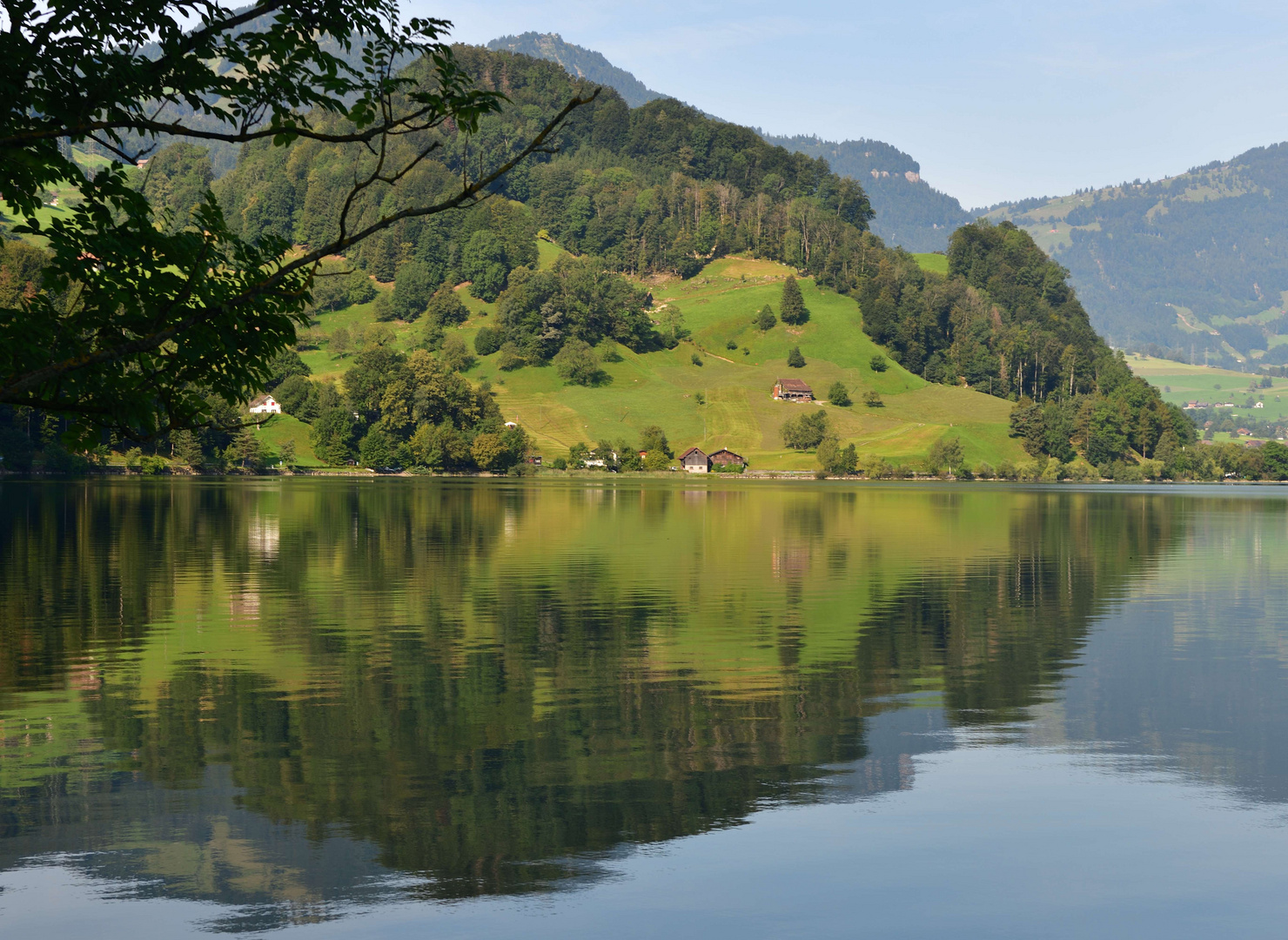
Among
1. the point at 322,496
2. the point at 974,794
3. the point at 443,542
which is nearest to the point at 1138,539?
the point at 443,542

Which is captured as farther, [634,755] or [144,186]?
[634,755]

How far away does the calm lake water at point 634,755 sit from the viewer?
13.6 metres

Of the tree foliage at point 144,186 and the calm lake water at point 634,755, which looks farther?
the tree foliage at point 144,186

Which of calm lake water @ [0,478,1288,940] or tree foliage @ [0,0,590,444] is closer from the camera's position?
calm lake water @ [0,478,1288,940]

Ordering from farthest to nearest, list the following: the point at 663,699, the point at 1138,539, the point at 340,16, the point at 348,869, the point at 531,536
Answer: the point at 1138,539 → the point at 531,536 → the point at 663,699 → the point at 340,16 → the point at 348,869

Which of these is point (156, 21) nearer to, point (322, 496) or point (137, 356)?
point (137, 356)

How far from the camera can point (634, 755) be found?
19.6 metres

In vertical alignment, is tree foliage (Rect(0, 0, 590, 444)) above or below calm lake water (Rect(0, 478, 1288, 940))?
above

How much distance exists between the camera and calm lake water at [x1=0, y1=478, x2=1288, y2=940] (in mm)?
13617

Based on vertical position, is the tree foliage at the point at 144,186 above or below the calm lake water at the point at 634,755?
above

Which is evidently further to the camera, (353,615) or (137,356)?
(353,615)

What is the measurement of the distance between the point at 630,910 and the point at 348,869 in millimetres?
3600

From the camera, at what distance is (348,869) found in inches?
565

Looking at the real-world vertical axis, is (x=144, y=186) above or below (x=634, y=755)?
above
